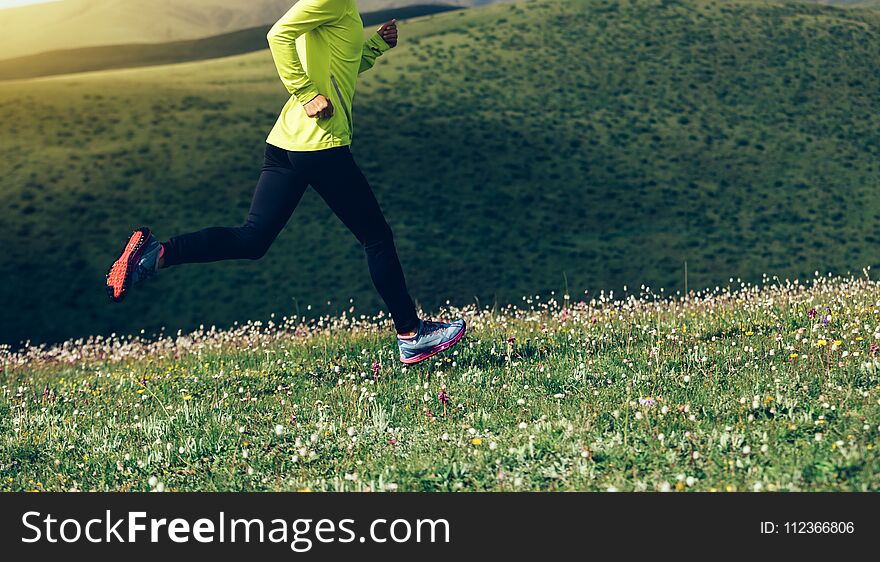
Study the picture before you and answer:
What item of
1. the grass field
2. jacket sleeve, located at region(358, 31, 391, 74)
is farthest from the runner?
the grass field

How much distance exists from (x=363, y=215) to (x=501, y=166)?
83.8 feet

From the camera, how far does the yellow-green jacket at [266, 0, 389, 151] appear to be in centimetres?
725

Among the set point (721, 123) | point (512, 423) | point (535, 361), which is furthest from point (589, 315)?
point (721, 123)

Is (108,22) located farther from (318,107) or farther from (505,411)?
(505,411)

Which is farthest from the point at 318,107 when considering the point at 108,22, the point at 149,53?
the point at 108,22

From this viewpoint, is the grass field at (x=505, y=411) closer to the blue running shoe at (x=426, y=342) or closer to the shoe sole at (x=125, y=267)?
the blue running shoe at (x=426, y=342)

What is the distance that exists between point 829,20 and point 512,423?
171 feet

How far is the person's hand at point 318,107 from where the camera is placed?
7219 mm

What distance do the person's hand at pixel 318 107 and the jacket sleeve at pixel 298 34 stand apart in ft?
0.20

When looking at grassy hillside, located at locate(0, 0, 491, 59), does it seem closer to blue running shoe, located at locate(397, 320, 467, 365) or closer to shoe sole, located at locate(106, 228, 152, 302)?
blue running shoe, located at locate(397, 320, 467, 365)

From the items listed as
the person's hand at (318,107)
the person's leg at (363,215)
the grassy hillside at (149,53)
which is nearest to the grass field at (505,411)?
the person's leg at (363,215)

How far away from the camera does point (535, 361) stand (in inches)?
318

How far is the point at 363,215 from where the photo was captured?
A: 25.3 ft

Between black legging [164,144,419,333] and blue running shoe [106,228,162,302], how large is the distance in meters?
0.15
